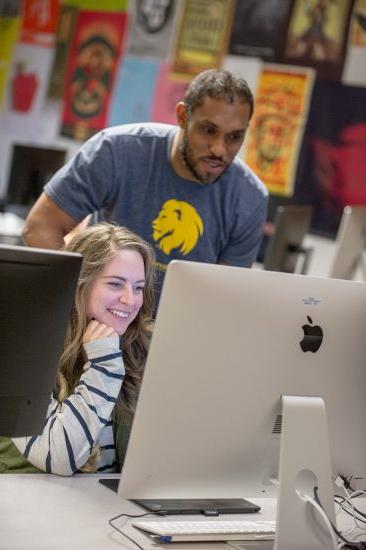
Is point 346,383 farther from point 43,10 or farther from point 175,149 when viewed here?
point 43,10

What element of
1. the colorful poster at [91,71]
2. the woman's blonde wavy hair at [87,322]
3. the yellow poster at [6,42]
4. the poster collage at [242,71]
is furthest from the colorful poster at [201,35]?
the woman's blonde wavy hair at [87,322]

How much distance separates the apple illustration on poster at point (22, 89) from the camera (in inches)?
318

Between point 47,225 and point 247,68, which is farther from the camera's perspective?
point 247,68

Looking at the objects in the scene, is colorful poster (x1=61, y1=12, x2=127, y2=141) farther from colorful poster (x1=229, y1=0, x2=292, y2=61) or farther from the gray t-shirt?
the gray t-shirt

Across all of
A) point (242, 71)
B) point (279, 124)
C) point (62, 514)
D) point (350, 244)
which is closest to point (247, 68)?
point (242, 71)

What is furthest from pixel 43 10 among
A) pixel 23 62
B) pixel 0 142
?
pixel 0 142

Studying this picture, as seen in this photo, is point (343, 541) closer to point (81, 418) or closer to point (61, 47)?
point (81, 418)

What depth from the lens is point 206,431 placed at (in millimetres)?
1878

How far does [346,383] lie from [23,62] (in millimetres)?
6633

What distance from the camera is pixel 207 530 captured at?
198 centimetres

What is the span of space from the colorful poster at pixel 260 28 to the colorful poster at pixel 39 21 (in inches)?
89.4

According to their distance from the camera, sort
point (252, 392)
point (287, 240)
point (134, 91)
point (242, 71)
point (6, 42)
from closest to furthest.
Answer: point (252, 392) → point (287, 240) → point (242, 71) → point (134, 91) → point (6, 42)

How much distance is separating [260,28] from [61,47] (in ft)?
7.73

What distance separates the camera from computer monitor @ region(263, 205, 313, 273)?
185 inches
